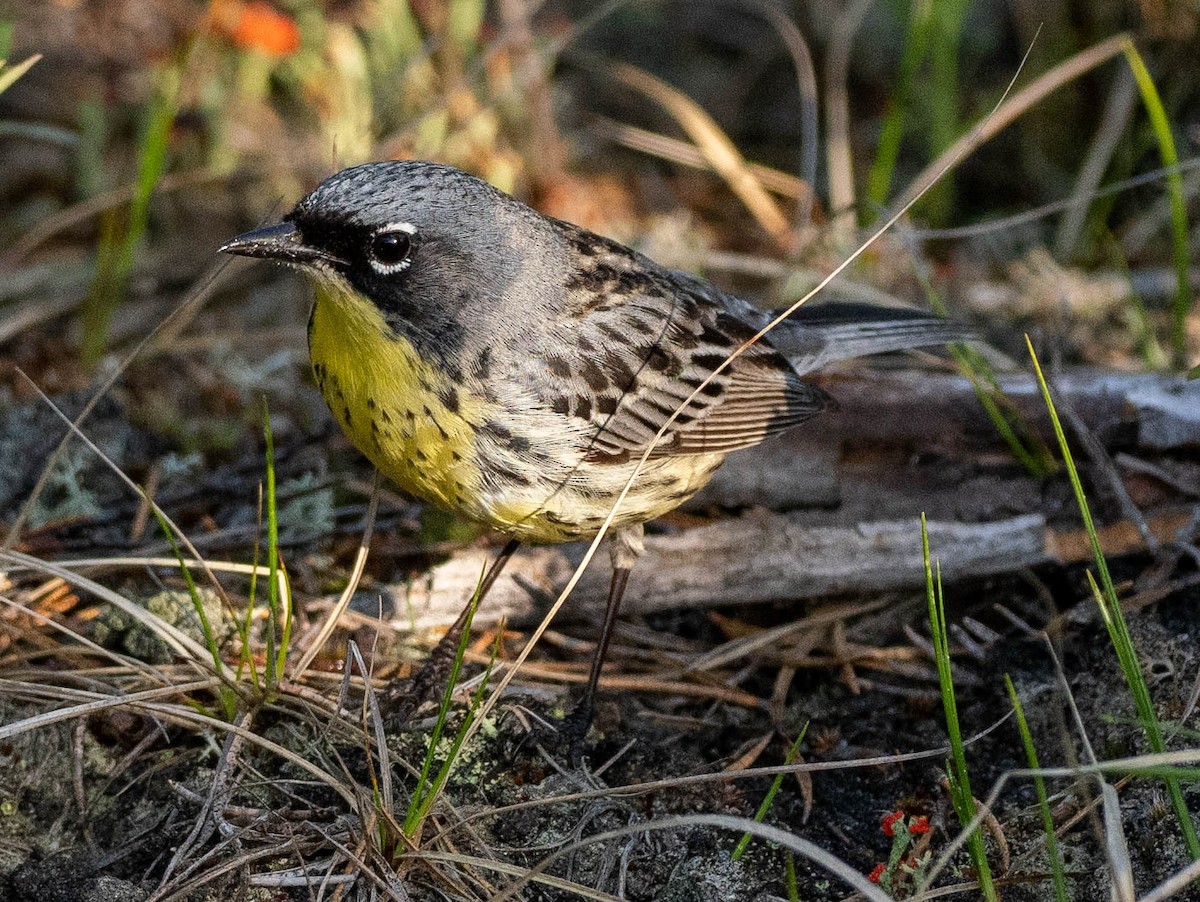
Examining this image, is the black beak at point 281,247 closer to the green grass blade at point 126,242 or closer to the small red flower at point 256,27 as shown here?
the green grass blade at point 126,242

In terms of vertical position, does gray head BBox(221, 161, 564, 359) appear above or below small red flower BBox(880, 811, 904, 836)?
above

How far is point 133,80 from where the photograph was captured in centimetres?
776

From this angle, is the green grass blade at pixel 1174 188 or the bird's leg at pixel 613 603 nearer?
the bird's leg at pixel 613 603

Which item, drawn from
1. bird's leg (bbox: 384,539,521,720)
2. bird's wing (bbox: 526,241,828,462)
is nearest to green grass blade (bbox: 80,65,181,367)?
bird's wing (bbox: 526,241,828,462)

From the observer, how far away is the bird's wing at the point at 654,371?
4.12m

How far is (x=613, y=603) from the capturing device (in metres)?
4.48

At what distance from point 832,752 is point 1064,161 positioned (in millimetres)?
5201

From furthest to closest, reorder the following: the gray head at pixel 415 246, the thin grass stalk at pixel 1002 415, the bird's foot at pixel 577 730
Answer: the thin grass stalk at pixel 1002 415
the bird's foot at pixel 577 730
the gray head at pixel 415 246

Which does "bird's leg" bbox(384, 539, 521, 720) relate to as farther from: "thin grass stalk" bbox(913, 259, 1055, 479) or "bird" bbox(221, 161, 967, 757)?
"thin grass stalk" bbox(913, 259, 1055, 479)

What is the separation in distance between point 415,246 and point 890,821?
2201mm

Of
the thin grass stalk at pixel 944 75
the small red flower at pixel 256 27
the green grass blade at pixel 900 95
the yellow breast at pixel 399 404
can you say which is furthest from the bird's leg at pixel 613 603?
the small red flower at pixel 256 27

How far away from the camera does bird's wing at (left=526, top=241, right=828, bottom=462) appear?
4.12 m

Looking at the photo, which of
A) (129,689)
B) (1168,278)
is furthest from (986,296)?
(129,689)

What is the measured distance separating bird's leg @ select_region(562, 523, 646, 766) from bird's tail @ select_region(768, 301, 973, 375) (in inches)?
42.5
